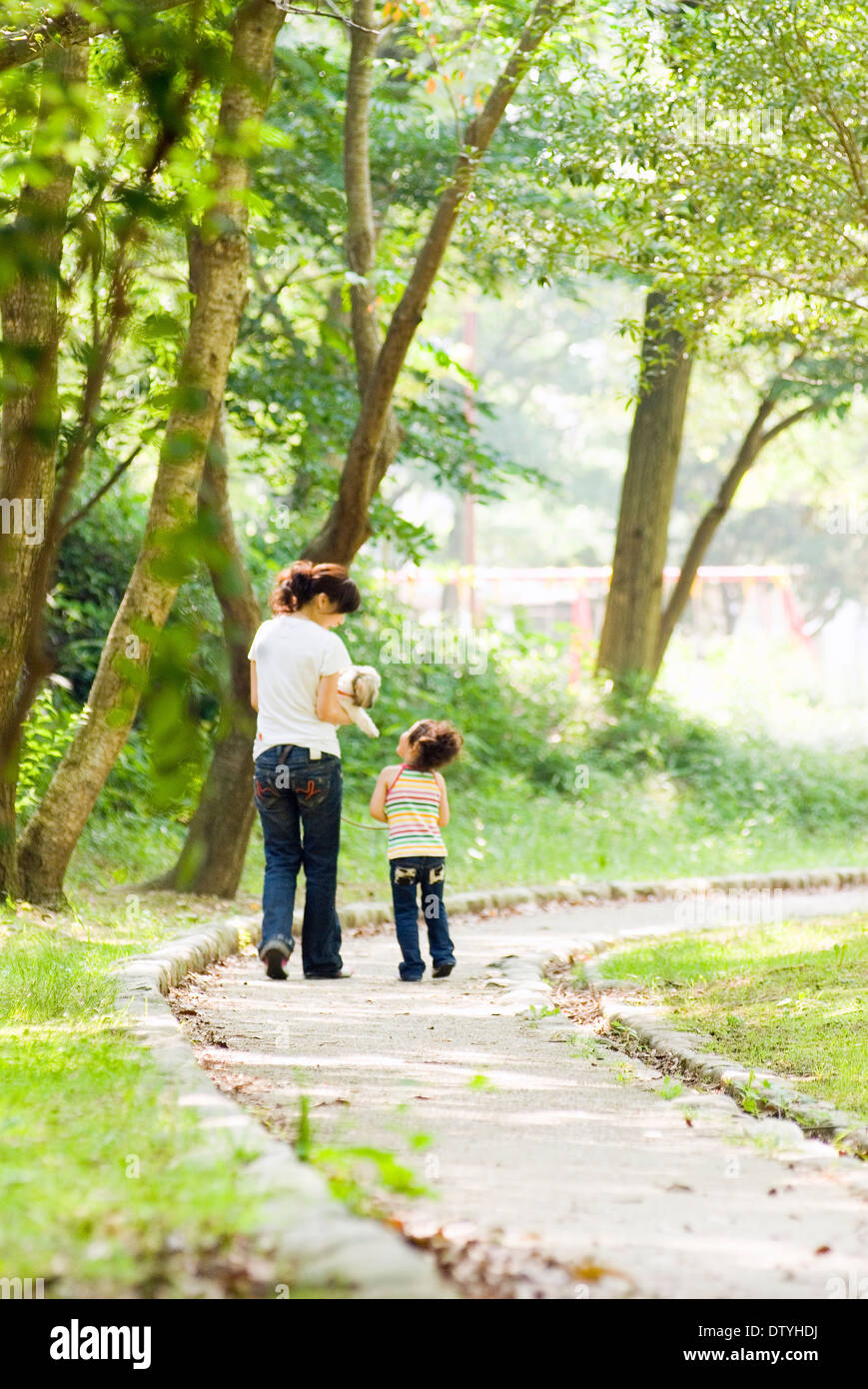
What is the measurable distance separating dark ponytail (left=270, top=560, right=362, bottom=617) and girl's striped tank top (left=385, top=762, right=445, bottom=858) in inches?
40.9

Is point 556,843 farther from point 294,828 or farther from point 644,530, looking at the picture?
point 294,828

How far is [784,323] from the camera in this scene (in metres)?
10.3

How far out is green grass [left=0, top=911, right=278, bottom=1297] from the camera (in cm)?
298

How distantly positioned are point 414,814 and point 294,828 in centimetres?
81

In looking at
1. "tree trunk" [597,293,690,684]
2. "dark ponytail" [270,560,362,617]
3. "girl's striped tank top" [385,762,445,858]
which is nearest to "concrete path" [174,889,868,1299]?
"girl's striped tank top" [385,762,445,858]

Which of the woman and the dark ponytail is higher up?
the dark ponytail

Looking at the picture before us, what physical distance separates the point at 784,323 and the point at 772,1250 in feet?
25.7

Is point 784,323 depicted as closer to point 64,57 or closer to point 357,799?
point 64,57

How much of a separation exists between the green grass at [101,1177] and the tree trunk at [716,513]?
51.3ft

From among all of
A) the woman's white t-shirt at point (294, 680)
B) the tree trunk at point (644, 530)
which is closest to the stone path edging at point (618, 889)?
the woman's white t-shirt at point (294, 680)

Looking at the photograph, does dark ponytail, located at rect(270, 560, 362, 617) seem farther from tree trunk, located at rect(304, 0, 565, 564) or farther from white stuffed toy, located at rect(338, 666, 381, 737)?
tree trunk, located at rect(304, 0, 565, 564)

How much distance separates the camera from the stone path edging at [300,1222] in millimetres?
2824

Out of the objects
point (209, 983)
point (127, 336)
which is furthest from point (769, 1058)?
point (127, 336)

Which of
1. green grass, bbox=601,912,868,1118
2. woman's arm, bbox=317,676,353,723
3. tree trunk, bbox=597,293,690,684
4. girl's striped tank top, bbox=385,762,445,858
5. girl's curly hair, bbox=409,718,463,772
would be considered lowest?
green grass, bbox=601,912,868,1118
